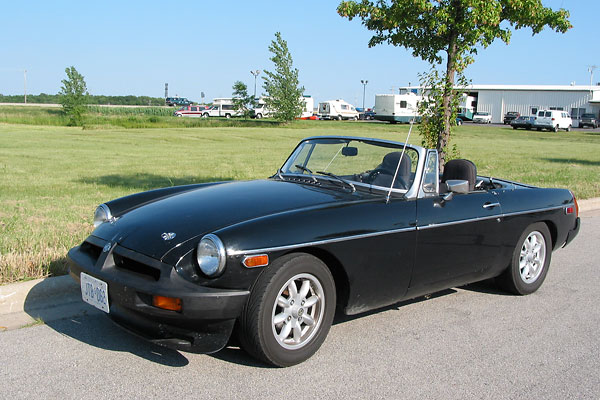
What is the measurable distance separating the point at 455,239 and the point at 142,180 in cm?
909

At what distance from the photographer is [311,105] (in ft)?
253

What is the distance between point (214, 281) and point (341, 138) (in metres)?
2.25

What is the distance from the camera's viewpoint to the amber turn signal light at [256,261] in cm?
345

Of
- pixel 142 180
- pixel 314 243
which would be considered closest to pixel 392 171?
pixel 314 243

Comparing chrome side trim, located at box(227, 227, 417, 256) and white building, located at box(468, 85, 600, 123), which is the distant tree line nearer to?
white building, located at box(468, 85, 600, 123)

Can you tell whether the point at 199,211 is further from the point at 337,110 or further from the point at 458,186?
the point at 337,110

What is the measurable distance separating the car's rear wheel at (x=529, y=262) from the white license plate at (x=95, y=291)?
11.0 ft

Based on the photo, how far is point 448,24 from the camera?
873cm

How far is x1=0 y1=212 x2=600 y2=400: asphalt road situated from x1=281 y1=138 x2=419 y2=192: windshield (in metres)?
1.08

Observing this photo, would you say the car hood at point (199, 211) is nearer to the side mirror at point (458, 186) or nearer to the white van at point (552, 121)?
the side mirror at point (458, 186)

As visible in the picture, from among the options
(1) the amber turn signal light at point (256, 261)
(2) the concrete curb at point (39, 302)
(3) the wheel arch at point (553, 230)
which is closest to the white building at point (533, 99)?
(3) the wheel arch at point (553, 230)

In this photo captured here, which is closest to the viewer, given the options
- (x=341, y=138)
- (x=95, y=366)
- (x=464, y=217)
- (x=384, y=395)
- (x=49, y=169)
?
(x=384, y=395)

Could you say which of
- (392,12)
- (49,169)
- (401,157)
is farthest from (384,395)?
(49,169)

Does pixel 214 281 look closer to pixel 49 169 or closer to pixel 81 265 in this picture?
pixel 81 265
